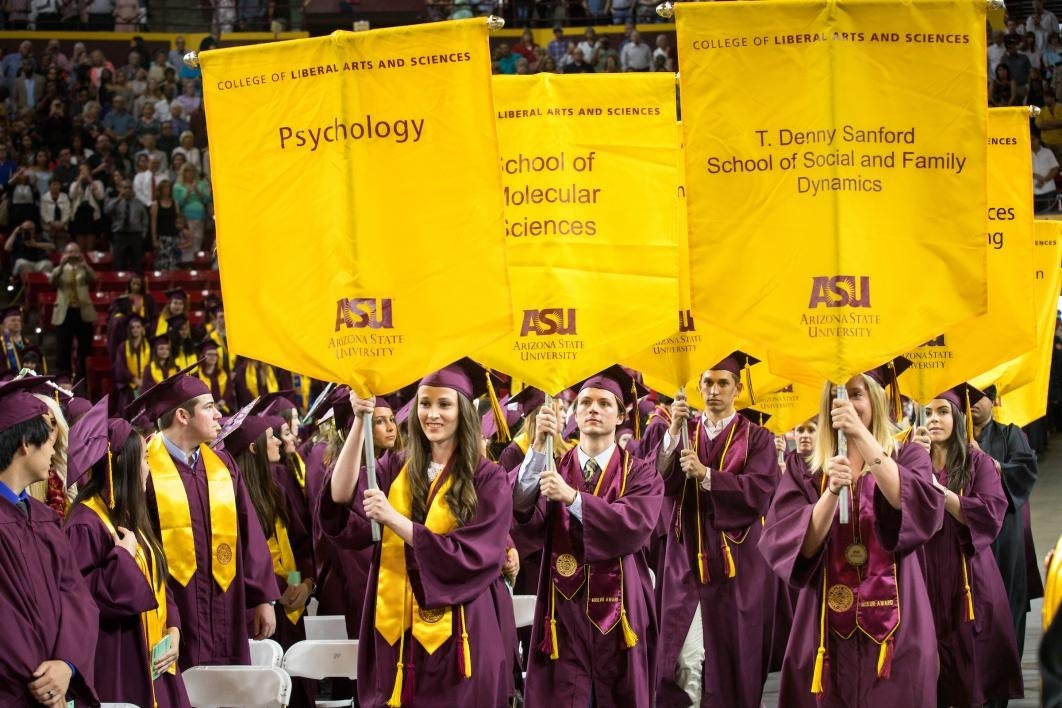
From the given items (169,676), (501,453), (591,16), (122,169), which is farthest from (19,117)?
(169,676)

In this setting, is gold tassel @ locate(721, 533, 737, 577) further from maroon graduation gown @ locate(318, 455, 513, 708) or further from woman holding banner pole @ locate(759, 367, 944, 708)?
maroon graduation gown @ locate(318, 455, 513, 708)

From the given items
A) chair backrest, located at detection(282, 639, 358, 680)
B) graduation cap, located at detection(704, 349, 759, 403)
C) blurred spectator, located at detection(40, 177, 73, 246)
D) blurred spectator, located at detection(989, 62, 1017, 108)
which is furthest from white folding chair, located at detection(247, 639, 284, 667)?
blurred spectator, located at detection(989, 62, 1017, 108)

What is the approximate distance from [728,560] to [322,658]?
2.77 metres

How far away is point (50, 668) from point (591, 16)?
23504 mm

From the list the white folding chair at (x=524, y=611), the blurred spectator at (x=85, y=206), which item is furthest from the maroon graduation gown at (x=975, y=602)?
the blurred spectator at (x=85, y=206)

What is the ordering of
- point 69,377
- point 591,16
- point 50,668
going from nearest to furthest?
point 50,668
point 69,377
point 591,16

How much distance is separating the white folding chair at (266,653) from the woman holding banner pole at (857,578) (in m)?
2.18

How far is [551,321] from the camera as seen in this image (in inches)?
269

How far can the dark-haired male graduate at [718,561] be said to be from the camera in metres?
8.30

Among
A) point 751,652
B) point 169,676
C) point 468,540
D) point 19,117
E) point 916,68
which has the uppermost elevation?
point 19,117

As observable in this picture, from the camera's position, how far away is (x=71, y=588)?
527 cm

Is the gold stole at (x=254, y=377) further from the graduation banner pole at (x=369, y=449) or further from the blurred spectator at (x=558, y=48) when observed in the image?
the graduation banner pole at (x=369, y=449)

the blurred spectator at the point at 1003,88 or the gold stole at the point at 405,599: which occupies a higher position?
A: the blurred spectator at the point at 1003,88

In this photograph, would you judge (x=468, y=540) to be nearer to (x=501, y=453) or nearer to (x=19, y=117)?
(x=501, y=453)
